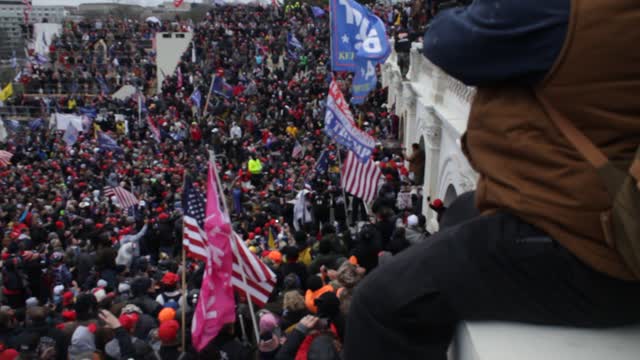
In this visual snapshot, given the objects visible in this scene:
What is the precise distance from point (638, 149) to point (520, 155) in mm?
338

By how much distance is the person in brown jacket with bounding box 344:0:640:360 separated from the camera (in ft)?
6.18

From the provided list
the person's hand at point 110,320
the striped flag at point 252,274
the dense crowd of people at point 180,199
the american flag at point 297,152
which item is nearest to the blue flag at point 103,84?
the dense crowd of people at point 180,199

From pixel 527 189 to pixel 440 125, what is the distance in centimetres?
1120

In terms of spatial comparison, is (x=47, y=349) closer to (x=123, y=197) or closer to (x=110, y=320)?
(x=110, y=320)

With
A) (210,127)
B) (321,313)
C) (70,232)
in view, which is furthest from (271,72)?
(321,313)

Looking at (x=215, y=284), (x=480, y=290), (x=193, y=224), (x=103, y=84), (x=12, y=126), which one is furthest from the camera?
(x=103, y=84)

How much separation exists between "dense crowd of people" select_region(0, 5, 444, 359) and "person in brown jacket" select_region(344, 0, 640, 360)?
2047 mm

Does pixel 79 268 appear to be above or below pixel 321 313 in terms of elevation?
below

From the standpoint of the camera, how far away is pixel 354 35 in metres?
14.9

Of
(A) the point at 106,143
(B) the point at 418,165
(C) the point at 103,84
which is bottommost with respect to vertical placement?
(A) the point at 106,143

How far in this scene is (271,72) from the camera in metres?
37.0

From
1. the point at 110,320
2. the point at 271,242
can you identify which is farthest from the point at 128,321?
the point at 271,242

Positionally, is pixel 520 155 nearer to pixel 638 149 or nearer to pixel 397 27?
pixel 638 149

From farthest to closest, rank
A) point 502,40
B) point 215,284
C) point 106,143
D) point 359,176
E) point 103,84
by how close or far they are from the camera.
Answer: point 103,84, point 106,143, point 359,176, point 215,284, point 502,40
